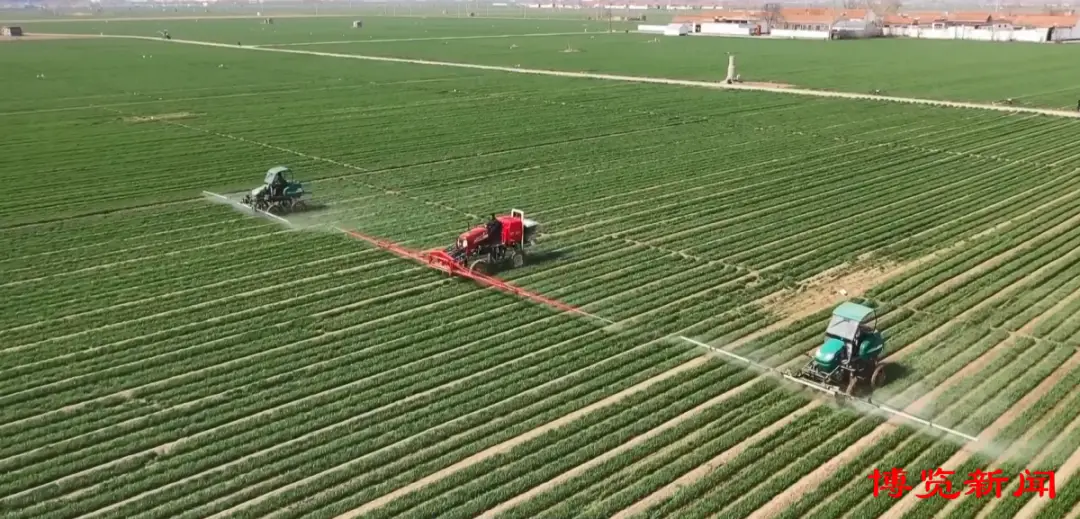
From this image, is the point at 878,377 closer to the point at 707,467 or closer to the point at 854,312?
the point at 854,312

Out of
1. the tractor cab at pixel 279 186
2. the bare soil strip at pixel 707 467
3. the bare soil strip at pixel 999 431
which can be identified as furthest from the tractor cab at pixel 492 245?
the bare soil strip at pixel 999 431

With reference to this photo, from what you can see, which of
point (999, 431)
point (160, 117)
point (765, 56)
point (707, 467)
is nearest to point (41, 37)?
point (160, 117)

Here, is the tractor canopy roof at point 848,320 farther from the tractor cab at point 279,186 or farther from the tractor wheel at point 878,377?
the tractor cab at point 279,186

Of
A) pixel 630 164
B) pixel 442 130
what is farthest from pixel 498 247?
pixel 442 130

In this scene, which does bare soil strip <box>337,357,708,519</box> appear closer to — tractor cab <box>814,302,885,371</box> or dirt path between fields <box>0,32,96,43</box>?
tractor cab <box>814,302,885,371</box>

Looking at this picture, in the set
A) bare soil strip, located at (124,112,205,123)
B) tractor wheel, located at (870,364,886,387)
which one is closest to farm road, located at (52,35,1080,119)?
bare soil strip, located at (124,112,205,123)

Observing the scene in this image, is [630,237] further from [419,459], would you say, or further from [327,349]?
[419,459]
